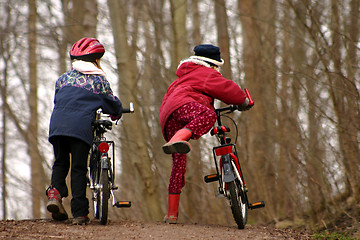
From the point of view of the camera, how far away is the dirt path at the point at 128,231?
473cm

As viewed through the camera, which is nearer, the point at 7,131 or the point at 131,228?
the point at 131,228

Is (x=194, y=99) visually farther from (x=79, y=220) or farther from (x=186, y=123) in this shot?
(x=79, y=220)

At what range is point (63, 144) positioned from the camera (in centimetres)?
548

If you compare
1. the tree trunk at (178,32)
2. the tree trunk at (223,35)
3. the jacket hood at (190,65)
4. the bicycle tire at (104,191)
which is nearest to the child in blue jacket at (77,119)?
the bicycle tire at (104,191)

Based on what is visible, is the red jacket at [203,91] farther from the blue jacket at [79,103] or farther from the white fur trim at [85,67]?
the white fur trim at [85,67]

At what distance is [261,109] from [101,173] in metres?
6.05

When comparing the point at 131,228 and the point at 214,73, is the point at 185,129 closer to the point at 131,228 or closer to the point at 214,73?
the point at 214,73

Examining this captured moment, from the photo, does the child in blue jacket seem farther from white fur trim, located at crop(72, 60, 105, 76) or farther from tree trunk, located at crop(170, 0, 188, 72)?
tree trunk, located at crop(170, 0, 188, 72)

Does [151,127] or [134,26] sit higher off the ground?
[134,26]

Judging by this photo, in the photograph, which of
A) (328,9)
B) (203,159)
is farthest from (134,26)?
(328,9)

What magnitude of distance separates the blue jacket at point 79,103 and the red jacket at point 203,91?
1.91ft

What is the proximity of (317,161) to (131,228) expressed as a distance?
9.87 feet

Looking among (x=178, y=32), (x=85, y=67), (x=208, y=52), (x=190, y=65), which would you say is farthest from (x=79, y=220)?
(x=178, y=32)

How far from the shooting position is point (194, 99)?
544 centimetres
